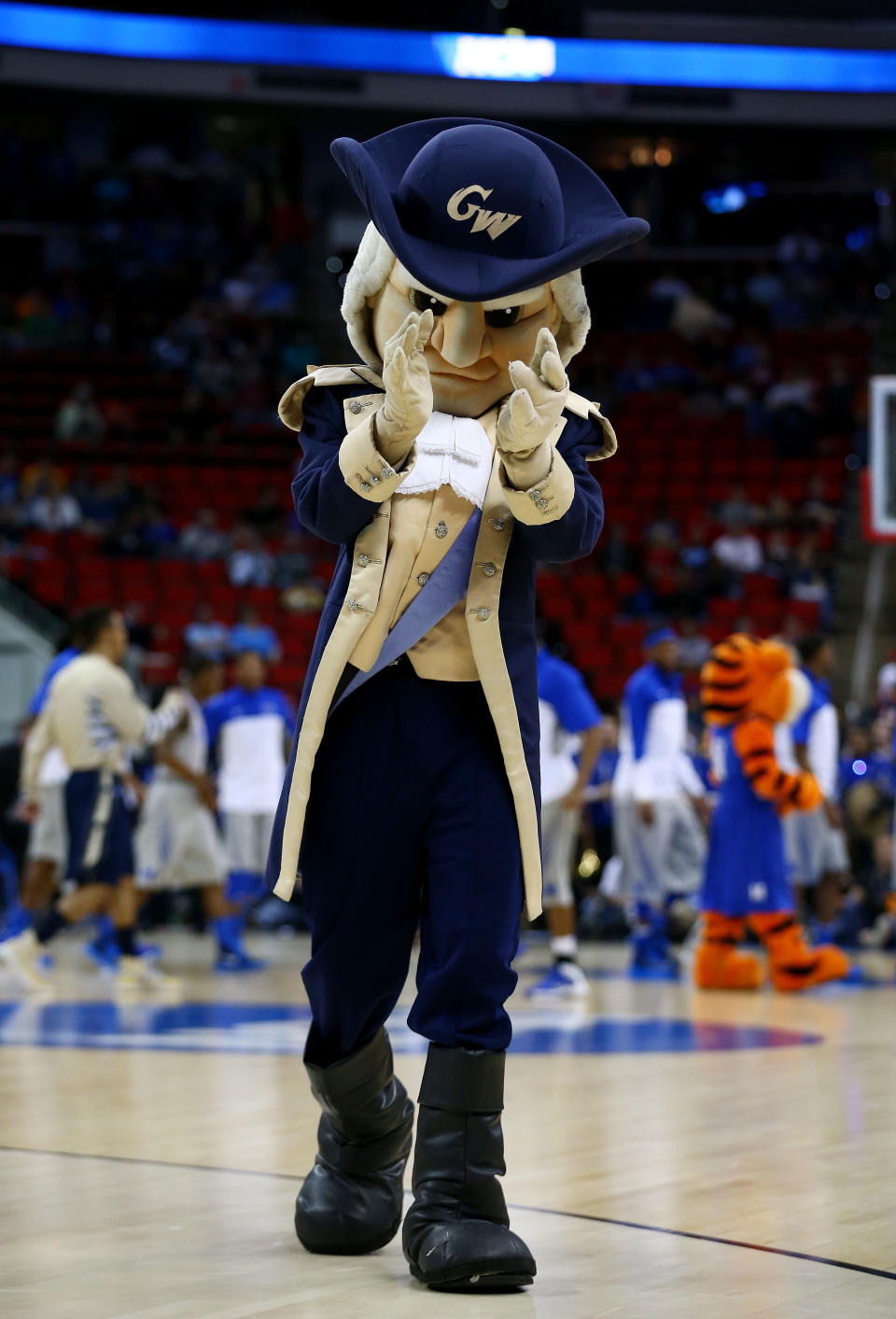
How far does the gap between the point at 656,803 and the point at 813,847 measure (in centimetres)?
118

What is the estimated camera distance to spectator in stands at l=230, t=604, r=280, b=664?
12.1 metres

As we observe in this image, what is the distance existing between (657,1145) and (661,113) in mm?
16600

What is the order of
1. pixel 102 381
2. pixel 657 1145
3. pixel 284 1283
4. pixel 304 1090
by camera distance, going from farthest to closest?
pixel 102 381, pixel 304 1090, pixel 657 1145, pixel 284 1283

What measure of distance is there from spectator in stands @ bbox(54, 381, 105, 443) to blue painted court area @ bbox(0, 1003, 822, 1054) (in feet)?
34.9

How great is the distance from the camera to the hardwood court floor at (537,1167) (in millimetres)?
2756

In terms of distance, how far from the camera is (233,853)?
10.1 metres

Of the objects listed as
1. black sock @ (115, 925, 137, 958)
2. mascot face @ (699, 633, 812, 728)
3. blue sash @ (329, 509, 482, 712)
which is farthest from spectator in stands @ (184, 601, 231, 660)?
blue sash @ (329, 509, 482, 712)

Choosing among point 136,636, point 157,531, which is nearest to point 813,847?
point 136,636

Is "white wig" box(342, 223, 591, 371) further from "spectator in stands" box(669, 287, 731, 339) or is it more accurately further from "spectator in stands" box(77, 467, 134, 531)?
"spectator in stands" box(669, 287, 731, 339)

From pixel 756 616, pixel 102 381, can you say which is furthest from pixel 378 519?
pixel 102 381

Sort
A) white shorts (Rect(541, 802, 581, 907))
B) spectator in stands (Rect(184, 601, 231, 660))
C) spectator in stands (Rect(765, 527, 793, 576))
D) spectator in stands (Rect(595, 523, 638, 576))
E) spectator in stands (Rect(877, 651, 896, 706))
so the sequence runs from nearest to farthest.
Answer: white shorts (Rect(541, 802, 581, 907))
spectator in stands (Rect(877, 651, 896, 706))
spectator in stands (Rect(184, 601, 231, 660))
spectator in stands (Rect(595, 523, 638, 576))
spectator in stands (Rect(765, 527, 793, 576))

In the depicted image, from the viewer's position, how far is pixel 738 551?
16047mm

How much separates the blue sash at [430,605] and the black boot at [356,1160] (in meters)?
0.64

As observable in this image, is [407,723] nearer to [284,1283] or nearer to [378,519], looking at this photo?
[378,519]
